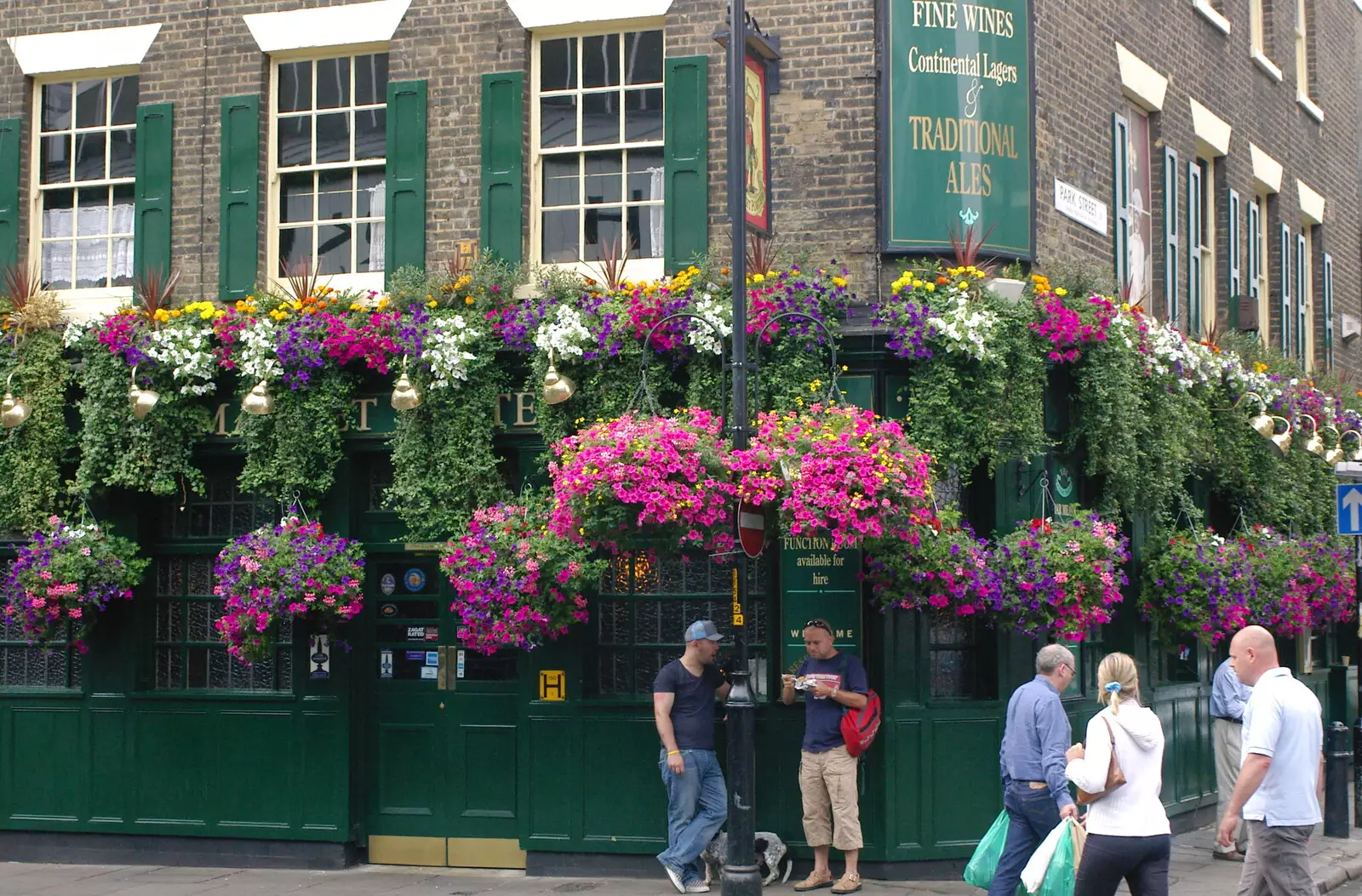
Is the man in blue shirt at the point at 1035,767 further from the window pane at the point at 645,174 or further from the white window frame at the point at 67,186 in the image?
the white window frame at the point at 67,186

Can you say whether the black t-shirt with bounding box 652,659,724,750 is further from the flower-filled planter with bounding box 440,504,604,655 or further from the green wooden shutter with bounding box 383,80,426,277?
the green wooden shutter with bounding box 383,80,426,277

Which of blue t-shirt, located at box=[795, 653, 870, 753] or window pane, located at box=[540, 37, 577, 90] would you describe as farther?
window pane, located at box=[540, 37, 577, 90]

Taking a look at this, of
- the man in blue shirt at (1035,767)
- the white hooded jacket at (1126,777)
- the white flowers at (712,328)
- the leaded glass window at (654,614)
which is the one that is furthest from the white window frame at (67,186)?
the white hooded jacket at (1126,777)

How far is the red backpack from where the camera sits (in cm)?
1123

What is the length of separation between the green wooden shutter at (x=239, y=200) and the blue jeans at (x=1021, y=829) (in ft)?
23.5

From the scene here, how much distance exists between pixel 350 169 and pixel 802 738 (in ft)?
18.5

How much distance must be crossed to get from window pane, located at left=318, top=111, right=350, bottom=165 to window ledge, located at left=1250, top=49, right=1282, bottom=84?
993cm

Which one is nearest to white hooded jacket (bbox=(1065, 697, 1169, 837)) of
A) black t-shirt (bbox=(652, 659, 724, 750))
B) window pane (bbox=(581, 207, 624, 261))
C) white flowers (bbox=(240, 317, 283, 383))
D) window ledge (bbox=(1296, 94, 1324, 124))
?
black t-shirt (bbox=(652, 659, 724, 750))

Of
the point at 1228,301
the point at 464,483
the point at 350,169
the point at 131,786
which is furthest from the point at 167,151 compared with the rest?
the point at 1228,301

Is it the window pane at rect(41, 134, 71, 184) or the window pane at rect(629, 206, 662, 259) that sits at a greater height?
the window pane at rect(41, 134, 71, 184)

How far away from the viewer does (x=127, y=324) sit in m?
12.6

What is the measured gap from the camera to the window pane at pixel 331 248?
13188mm

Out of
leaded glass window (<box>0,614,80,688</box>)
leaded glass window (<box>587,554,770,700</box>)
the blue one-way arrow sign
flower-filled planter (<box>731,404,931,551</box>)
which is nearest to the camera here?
flower-filled planter (<box>731,404,931,551</box>)

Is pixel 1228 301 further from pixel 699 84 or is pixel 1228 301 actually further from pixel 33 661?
pixel 33 661
